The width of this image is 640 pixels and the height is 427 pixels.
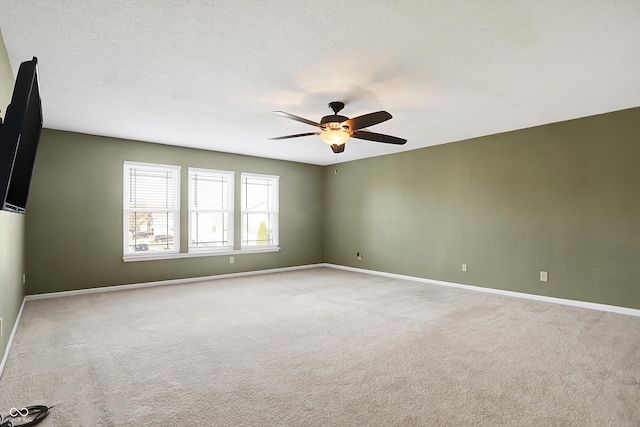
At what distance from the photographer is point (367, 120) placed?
11.2 feet

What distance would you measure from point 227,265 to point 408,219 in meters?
3.65

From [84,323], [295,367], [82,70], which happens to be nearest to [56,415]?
[295,367]

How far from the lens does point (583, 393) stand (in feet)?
7.45

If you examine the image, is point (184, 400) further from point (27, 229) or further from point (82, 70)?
point (27, 229)

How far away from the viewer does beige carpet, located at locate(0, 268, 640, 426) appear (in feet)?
6.75

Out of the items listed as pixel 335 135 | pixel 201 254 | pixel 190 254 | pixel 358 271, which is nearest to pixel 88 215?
pixel 190 254

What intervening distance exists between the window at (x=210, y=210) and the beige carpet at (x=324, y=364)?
6.53 ft

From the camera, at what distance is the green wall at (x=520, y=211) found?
4234mm

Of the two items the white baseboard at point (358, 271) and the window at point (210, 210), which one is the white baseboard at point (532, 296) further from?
the window at point (210, 210)

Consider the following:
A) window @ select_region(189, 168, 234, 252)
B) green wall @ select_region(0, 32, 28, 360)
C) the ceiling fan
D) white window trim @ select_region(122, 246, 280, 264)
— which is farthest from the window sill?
the ceiling fan

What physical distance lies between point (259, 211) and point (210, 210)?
3.62ft

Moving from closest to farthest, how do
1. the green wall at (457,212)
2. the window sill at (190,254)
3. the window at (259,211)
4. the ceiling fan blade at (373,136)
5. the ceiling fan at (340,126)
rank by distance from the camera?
the ceiling fan at (340,126), the ceiling fan blade at (373,136), the green wall at (457,212), the window sill at (190,254), the window at (259,211)

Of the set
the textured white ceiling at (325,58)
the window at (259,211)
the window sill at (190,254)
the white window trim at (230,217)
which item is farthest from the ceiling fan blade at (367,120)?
the window sill at (190,254)

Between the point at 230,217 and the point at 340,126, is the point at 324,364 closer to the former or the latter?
the point at 340,126
